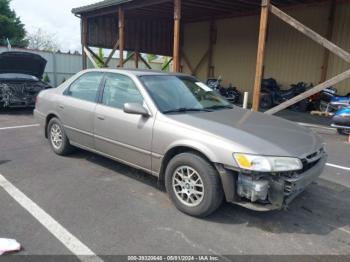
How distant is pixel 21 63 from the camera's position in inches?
396

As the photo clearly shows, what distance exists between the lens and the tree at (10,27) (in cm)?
3197

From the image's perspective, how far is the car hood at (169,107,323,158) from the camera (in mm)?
3189

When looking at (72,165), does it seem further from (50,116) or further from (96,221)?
(96,221)

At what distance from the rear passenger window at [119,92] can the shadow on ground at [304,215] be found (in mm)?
1162

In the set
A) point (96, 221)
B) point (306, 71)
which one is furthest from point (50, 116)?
point (306, 71)

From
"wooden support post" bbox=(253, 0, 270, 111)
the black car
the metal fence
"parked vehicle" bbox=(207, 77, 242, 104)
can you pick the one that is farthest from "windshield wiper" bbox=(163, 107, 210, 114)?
the metal fence

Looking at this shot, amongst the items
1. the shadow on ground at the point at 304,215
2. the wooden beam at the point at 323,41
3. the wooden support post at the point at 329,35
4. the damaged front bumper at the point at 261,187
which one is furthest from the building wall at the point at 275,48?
the damaged front bumper at the point at 261,187

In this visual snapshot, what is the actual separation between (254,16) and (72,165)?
12855mm

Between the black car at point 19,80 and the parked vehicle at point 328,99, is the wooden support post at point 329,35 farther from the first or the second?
the black car at point 19,80

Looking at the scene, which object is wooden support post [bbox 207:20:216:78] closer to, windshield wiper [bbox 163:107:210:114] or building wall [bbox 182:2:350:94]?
building wall [bbox 182:2:350:94]

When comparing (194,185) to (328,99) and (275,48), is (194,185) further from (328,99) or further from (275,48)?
(275,48)

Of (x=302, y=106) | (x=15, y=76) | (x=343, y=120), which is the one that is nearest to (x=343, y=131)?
(x=343, y=120)

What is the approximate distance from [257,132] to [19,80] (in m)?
8.41

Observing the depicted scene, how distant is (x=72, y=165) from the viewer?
5.09 meters
